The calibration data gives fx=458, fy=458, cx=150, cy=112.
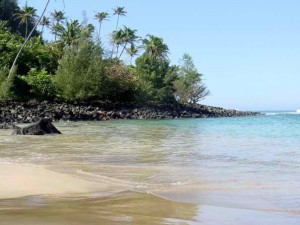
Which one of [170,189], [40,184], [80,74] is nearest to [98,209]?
[170,189]

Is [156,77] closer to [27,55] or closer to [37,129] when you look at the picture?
[27,55]

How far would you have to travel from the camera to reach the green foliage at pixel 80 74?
47812 millimetres

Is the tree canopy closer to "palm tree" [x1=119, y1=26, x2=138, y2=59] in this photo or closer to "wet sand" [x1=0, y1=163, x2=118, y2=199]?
"palm tree" [x1=119, y1=26, x2=138, y2=59]

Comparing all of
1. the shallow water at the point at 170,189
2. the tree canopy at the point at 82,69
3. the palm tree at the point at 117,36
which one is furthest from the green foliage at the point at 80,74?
the shallow water at the point at 170,189

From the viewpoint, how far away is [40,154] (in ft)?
37.0

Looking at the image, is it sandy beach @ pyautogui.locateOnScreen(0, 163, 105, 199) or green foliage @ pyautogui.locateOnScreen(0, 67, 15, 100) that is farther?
green foliage @ pyautogui.locateOnScreen(0, 67, 15, 100)

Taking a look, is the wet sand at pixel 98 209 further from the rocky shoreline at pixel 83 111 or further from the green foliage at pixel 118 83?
the green foliage at pixel 118 83

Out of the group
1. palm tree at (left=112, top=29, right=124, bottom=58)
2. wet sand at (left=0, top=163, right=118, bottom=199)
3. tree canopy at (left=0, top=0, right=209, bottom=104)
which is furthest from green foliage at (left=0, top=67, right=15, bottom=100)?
wet sand at (left=0, top=163, right=118, bottom=199)

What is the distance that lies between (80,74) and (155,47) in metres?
23.0

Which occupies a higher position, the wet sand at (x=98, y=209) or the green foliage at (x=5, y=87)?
the green foliage at (x=5, y=87)

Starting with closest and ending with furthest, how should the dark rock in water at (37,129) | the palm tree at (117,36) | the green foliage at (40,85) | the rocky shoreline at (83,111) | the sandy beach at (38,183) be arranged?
the sandy beach at (38,183) < the dark rock in water at (37,129) < the rocky shoreline at (83,111) < the green foliage at (40,85) < the palm tree at (117,36)

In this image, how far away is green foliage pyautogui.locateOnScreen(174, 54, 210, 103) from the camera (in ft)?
249

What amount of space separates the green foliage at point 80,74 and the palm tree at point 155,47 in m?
20.2

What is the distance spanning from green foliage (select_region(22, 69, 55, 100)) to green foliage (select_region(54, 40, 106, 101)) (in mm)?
829
